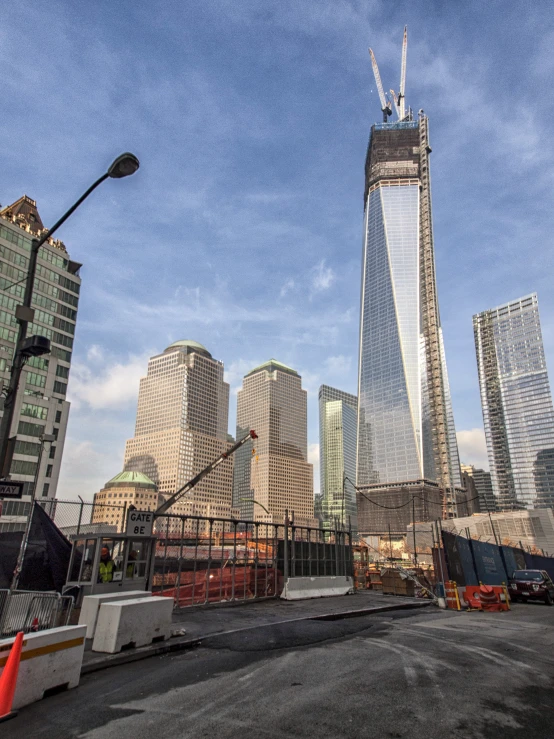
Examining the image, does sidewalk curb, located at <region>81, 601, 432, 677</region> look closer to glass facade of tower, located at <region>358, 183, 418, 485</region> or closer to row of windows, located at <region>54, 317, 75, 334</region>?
row of windows, located at <region>54, 317, 75, 334</region>

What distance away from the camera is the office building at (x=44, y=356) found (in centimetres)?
7338

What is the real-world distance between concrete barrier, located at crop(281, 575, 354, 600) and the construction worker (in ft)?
28.2

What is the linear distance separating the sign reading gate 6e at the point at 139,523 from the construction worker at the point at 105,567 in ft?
2.71

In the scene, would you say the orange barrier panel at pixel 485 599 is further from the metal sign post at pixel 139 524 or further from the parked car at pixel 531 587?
the metal sign post at pixel 139 524

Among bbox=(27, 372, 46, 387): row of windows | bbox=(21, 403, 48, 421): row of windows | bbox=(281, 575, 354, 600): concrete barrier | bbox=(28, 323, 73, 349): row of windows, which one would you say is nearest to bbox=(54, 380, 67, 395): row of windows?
bbox=(27, 372, 46, 387): row of windows

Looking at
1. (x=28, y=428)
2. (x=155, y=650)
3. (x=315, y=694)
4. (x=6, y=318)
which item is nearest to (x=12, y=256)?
(x=6, y=318)

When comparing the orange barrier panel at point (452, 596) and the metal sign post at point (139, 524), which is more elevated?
the metal sign post at point (139, 524)

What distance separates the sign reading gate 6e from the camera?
45.9ft

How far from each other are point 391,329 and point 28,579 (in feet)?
536

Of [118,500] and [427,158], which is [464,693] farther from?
[427,158]

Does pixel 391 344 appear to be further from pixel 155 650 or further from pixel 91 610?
pixel 155 650

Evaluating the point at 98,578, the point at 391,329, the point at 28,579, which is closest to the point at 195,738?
the point at 98,578

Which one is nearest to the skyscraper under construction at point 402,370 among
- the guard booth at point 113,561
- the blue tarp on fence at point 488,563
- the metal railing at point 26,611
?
the blue tarp on fence at point 488,563

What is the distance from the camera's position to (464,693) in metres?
6.35
